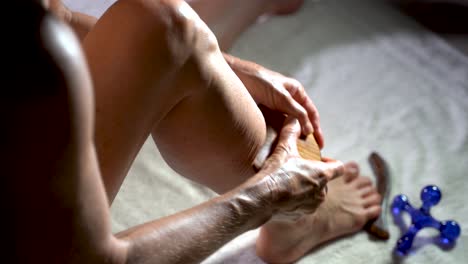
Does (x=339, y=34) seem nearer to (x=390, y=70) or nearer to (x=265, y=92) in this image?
(x=390, y=70)

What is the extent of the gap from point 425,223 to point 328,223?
178mm

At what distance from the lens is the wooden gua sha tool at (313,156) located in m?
0.83

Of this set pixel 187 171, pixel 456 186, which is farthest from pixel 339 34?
pixel 187 171

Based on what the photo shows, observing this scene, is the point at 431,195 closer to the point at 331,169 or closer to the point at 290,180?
the point at 331,169

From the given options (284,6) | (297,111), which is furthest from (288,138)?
(284,6)

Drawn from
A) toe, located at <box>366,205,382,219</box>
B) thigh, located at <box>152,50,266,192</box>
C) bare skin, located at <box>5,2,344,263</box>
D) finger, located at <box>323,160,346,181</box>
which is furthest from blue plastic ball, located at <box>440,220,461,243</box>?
bare skin, located at <box>5,2,344,263</box>

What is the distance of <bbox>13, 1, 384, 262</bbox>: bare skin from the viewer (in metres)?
0.65

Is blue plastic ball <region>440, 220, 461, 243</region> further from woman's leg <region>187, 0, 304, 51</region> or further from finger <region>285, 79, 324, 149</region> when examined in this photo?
woman's leg <region>187, 0, 304, 51</region>

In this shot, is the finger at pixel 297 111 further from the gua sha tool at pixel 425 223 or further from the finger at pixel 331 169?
the gua sha tool at pixel 425 223

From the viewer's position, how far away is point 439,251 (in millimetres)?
998

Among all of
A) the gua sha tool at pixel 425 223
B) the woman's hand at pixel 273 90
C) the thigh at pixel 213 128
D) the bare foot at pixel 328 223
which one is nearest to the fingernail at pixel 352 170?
the bare foot at pixel 328 223

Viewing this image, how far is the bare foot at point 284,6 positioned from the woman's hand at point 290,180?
68 cm

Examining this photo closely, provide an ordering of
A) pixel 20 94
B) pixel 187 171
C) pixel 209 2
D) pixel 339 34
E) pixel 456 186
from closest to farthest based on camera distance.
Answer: pixel 20 94 < pixel 187 171 < pixel 456 186 < pixel 209 2 < pixel 339 34

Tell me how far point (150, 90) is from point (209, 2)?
2.30ft
